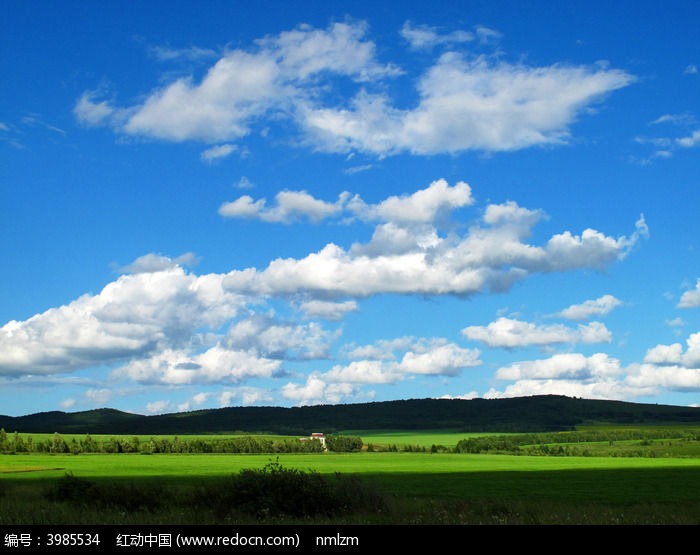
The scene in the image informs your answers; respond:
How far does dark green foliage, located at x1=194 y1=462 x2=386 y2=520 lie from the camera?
89.0 ft

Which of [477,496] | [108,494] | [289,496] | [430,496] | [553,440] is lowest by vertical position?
[553,440]

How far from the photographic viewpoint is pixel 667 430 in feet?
653

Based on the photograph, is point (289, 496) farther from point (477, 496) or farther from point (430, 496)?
point (477, 496)

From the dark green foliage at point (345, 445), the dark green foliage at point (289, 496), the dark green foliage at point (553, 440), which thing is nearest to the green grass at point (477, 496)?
the dark green foliage at point (289, 496)

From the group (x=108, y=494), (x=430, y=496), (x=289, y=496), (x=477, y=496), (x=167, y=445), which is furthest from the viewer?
(x=167, y=445)

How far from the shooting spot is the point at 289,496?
91.4 ft

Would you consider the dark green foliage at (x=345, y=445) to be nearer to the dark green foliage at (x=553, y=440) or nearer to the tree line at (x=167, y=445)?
the tree line at (x=167, y=445)

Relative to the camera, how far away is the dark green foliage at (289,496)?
89.0 feet

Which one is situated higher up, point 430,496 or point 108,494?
point 108,494

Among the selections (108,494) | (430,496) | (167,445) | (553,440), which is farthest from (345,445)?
(108,494)

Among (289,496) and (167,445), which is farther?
(167,445)

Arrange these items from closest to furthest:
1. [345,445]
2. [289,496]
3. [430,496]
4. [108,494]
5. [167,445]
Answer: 1. [289,496]
2. [108,494]
3. [430,496]
4. [167,445]
5. [345,445]
